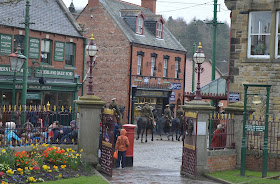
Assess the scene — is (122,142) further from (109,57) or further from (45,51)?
(109,57)

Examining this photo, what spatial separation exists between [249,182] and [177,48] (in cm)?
3389

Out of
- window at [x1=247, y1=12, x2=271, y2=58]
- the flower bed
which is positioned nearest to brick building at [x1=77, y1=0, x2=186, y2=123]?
window at [x1=247, y1=12, x2=271, y2=58]

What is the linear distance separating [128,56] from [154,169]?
23731 millimetres

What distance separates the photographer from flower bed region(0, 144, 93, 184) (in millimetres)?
13250

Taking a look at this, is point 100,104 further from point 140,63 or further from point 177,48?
point 177,48

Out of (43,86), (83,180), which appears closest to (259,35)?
(83,180)

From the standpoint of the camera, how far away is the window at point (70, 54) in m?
37.1

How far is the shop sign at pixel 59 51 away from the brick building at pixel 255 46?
675 inches

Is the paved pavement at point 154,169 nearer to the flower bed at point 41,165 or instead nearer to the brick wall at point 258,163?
the flower bed at point 41,165

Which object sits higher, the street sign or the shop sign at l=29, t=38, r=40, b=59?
the shop sign at l=29, t=38, r=40, b=59

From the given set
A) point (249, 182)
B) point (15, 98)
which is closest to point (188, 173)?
point (249, 182)

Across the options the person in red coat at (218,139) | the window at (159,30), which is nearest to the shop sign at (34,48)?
the window at (159,30)

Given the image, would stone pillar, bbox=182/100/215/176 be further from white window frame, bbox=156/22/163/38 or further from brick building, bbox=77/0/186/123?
white window frame, bbox=156/22/163/38

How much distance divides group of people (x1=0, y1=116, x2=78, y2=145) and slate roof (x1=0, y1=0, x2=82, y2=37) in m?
16.6
